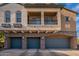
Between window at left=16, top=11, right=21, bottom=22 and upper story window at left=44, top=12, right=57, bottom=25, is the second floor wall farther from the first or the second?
window at left=16, top=11, right=21, bottom=22

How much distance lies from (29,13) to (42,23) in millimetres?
1757

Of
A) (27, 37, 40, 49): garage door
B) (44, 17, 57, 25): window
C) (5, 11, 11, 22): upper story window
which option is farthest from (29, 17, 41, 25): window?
(5, 11, 11, 22): upper story window

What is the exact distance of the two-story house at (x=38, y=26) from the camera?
68.5 ft

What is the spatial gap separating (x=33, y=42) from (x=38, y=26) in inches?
79.5

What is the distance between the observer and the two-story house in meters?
20.9

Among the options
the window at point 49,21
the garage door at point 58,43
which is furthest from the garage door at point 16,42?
the window at point 49,21

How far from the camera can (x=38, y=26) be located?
21.0 m

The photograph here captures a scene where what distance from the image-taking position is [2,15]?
21.0 meters

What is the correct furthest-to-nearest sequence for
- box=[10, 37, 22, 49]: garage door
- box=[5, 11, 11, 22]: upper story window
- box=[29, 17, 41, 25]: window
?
box=[10, 37, 22, 49]: garage door < box=[29, 17, 41, 25]: window < box=[5, 11, 11, 22]: upper story window

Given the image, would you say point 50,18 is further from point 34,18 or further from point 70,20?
point 70,20

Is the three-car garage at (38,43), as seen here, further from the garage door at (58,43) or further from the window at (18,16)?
the window at (18,16)

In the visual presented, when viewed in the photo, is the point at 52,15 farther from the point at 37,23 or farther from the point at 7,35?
the point at 7,35

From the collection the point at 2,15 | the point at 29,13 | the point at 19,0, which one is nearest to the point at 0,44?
A: the point at 2,15

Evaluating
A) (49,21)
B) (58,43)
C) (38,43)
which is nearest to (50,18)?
(49,21)
